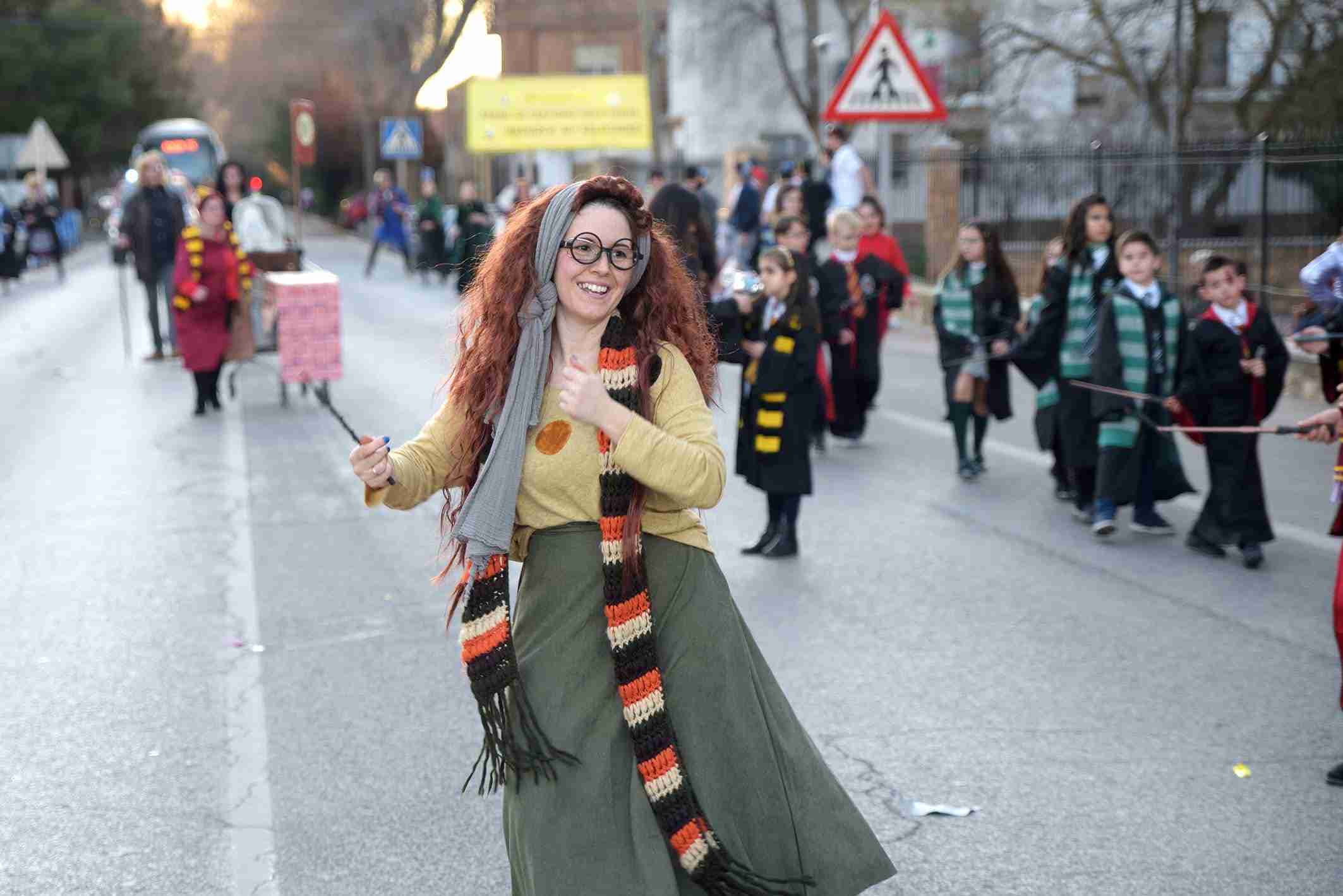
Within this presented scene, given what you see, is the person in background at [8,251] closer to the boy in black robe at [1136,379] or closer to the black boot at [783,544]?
the black boot at [783,544]

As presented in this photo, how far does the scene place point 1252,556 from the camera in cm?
791

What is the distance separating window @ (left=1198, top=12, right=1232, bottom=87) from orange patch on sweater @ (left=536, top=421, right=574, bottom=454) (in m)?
19.9

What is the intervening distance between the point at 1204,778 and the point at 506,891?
2104mm

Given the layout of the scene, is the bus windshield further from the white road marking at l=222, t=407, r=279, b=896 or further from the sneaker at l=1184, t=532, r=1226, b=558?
the sneaker at l=1184, t=532, r=1226, b=558

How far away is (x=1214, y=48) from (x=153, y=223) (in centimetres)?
2268

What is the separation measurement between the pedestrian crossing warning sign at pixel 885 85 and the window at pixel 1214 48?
24.6 feet

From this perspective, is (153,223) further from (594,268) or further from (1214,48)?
(1214,48)

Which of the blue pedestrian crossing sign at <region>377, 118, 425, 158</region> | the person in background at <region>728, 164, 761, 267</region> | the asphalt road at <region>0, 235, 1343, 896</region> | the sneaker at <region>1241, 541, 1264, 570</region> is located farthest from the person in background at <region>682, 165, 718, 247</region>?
the blue pedestrian crossing sign at <region>377, 118, 425, 158</region>

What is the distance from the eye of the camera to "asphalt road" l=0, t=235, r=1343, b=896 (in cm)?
454

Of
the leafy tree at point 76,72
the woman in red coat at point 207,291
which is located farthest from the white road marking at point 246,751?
the leafy tree at point 76,72

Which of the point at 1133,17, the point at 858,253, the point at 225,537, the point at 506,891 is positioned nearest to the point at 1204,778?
the point at 506,891

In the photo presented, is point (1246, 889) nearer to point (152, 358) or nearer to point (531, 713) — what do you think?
point (531, 713)

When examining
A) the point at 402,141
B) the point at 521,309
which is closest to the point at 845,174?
the point at 521,309

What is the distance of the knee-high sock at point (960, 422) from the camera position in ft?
33.9
